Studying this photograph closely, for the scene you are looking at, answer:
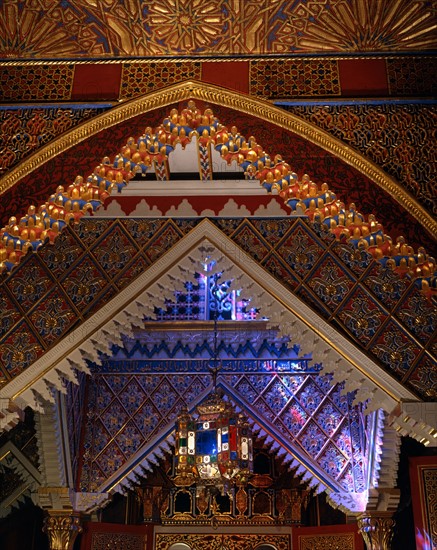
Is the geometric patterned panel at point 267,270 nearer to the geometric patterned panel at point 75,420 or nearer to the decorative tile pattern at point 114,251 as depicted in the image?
the decorative tile pattern at point 114,251

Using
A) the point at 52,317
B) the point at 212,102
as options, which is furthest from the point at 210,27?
the point at 52,317

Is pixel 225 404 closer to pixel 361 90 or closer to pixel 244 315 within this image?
pixel 244 315

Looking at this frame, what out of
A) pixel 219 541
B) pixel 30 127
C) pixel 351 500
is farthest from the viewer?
pixel 219 541

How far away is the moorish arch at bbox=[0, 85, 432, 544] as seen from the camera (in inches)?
170

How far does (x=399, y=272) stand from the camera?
411 centimetres

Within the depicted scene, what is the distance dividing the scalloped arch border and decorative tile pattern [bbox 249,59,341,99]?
134mm

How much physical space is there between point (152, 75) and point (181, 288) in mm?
1342

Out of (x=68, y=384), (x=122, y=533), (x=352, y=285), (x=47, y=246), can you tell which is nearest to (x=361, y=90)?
(x=352, y=285)

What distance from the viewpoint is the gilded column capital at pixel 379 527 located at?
7094 millimetres

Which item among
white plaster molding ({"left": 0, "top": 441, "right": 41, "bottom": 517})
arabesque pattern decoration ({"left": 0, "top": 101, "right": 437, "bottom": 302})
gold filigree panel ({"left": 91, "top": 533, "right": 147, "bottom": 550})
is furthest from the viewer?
gold filigree panel ({"left": 91, "top": 533, "right": 147, "bottom": 550})

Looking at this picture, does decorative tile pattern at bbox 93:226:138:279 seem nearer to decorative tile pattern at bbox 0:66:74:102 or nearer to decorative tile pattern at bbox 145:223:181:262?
decorative tile pattern at bbox 145:223:181:262

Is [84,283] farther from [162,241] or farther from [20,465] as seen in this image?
[20,465]

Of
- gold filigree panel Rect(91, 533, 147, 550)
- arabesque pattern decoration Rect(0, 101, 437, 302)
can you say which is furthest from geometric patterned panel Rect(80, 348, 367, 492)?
arabesque pattern decoration Rect(0, 101, 437, 302)

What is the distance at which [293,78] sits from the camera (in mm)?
4613
